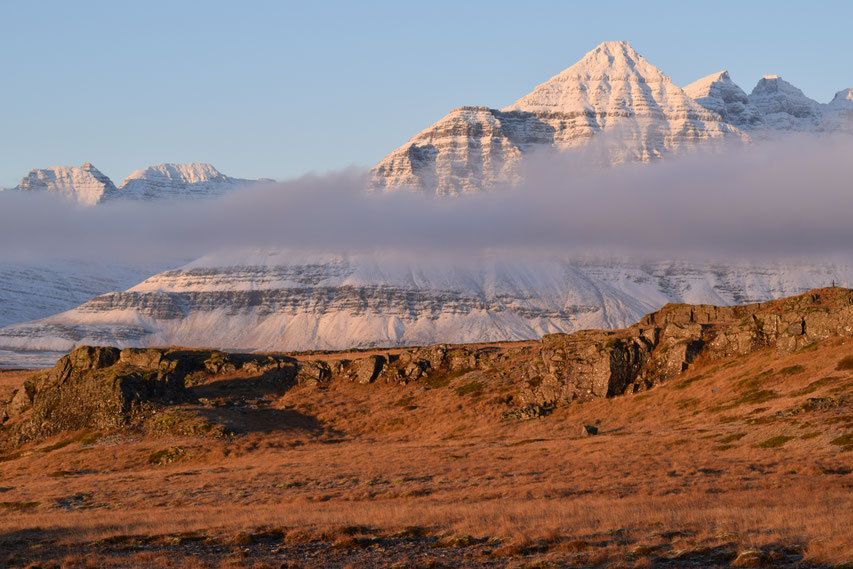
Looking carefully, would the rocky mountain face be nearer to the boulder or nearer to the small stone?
the boulder

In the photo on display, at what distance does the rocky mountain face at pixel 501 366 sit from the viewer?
91500 mm

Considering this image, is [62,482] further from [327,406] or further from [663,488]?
[663,488]

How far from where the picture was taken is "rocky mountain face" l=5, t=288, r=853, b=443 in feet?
300

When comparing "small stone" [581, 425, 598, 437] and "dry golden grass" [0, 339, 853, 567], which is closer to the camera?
"dry golden grass" [0, 339, 853, 567]

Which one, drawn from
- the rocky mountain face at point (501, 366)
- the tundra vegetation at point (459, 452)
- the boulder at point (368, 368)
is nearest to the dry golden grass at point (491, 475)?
the tundra vegetation at point (459, 452)

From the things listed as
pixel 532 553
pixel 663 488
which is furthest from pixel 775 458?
pixel 532 553

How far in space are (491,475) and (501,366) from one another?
52350 mm

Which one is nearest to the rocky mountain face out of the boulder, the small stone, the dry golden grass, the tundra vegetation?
the boulder

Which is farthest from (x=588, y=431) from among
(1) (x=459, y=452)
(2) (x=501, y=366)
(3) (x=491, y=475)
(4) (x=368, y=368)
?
(4) (x=368, y=368)

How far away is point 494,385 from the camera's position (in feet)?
340

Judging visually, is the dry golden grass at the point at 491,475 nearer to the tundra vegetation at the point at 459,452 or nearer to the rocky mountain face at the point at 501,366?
the tundra vegetation at the point at 459,452

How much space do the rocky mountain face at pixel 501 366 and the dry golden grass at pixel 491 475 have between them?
265 cm

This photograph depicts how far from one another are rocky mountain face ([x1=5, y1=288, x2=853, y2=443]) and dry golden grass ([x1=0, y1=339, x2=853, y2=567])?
8.68 ft

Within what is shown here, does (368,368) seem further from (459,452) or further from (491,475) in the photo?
Answer: (491,475)
